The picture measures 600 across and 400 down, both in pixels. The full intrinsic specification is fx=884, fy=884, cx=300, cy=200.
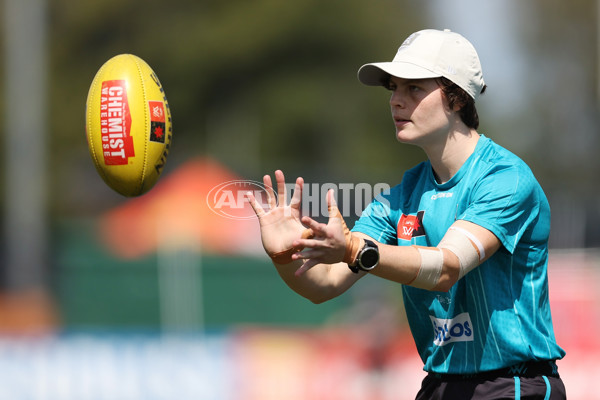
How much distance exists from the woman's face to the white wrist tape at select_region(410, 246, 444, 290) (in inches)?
23.0

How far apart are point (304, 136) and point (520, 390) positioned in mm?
25180

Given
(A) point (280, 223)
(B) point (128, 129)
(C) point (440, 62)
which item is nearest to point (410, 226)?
(A) point (280, 223)

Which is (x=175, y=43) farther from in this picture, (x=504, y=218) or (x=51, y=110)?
(x=504, y=218)

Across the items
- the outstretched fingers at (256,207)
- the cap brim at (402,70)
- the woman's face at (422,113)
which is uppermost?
the cap brim at (402,70)

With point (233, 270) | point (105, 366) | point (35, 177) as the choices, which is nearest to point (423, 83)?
point (105, 366)

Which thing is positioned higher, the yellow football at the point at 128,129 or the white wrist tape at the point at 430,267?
the yellow football at the point at 128,129

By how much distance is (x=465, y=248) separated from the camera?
3445mm

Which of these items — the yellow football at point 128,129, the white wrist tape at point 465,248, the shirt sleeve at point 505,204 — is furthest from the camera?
the yellow football at point 128,129

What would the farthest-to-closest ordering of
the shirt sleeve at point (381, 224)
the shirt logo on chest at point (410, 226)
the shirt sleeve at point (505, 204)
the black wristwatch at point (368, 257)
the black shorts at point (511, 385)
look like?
the shirt sleeve at point (381, 224), the shirt logo on chest at point (410, 226), the black shorts at point (511, 385), the shirt sleeve at point (505, 204), the black wristwatch at point (368, 257)

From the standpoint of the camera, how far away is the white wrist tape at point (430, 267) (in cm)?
338

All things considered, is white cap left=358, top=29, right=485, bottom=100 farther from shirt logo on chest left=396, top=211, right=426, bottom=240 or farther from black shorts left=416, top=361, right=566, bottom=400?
black shorts left=416, top=361, right=566, bottom=400

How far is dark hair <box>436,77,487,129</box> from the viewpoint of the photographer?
3785 mm

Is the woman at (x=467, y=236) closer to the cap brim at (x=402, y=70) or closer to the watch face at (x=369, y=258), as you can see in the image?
the cap brim at (x=402, y=70)

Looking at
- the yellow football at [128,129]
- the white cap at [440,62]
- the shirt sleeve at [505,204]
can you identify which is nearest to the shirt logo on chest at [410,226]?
the shirt sleeve at [505,204]
